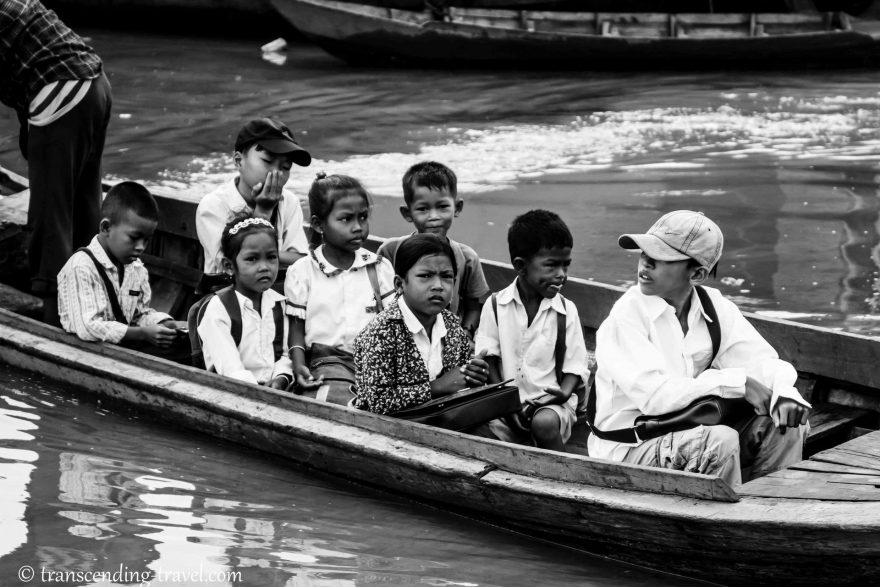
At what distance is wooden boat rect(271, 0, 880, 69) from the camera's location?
1270 cm

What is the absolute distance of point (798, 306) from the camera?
20.9ft

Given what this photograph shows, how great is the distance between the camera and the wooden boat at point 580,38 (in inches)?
500

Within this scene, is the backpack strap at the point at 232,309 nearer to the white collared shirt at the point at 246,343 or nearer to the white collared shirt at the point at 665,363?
the white collared shirt at the point at 246,343

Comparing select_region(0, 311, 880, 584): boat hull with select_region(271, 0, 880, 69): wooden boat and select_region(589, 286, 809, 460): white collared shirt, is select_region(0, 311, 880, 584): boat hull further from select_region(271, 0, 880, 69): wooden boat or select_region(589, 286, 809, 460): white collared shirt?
select_region(271, 0, 880, 69): wooden boat

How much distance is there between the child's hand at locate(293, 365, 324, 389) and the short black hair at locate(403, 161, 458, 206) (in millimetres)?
679

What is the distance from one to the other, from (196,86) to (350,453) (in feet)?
32.1

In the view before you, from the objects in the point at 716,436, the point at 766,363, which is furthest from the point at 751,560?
the point at 766,363

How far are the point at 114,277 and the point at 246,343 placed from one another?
652mm

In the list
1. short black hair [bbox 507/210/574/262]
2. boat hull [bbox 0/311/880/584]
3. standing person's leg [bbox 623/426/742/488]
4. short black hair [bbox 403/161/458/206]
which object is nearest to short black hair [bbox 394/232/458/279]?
short black hair [bbox 507/210/574/262]

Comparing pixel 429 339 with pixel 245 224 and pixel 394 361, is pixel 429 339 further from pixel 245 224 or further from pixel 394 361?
pixel 245 224

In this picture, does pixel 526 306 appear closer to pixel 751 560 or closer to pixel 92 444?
pixel 751 560

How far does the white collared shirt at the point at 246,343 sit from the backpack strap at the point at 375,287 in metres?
0.32

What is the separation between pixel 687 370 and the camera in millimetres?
3148

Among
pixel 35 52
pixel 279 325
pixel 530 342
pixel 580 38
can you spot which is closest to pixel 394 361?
pixel 530 342
